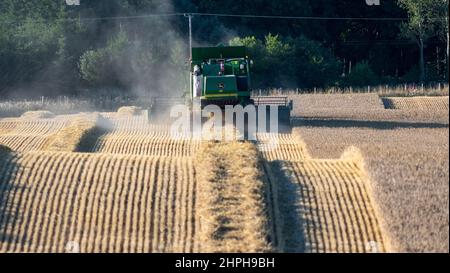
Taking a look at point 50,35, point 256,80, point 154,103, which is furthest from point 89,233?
point 50,35

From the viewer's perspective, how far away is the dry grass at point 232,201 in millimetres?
16875

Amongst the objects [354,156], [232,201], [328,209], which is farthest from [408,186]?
[354,156]

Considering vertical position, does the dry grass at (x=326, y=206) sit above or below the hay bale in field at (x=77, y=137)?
below

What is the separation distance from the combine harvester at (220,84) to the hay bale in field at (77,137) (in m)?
3.15

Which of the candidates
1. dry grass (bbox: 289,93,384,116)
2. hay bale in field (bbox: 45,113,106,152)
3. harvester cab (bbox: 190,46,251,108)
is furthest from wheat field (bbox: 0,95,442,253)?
dry grass (bbox: 289,93,384,116)

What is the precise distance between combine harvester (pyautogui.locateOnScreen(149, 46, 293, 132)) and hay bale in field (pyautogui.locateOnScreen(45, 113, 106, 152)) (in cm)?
315

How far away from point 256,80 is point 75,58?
10.5m

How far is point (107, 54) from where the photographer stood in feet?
184

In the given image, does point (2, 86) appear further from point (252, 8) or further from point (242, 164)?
point (242, 164)

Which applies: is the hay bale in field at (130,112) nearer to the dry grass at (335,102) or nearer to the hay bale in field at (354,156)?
the dry grass at (335,102)

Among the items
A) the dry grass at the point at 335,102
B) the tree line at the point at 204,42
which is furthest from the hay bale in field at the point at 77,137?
the tree line at the point at 204,42

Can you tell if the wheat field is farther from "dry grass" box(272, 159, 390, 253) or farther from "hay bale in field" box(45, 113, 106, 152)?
"hay bale in field" box(45, 113, 106, 152)

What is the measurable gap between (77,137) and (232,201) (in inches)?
448

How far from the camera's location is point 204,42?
198 feet
